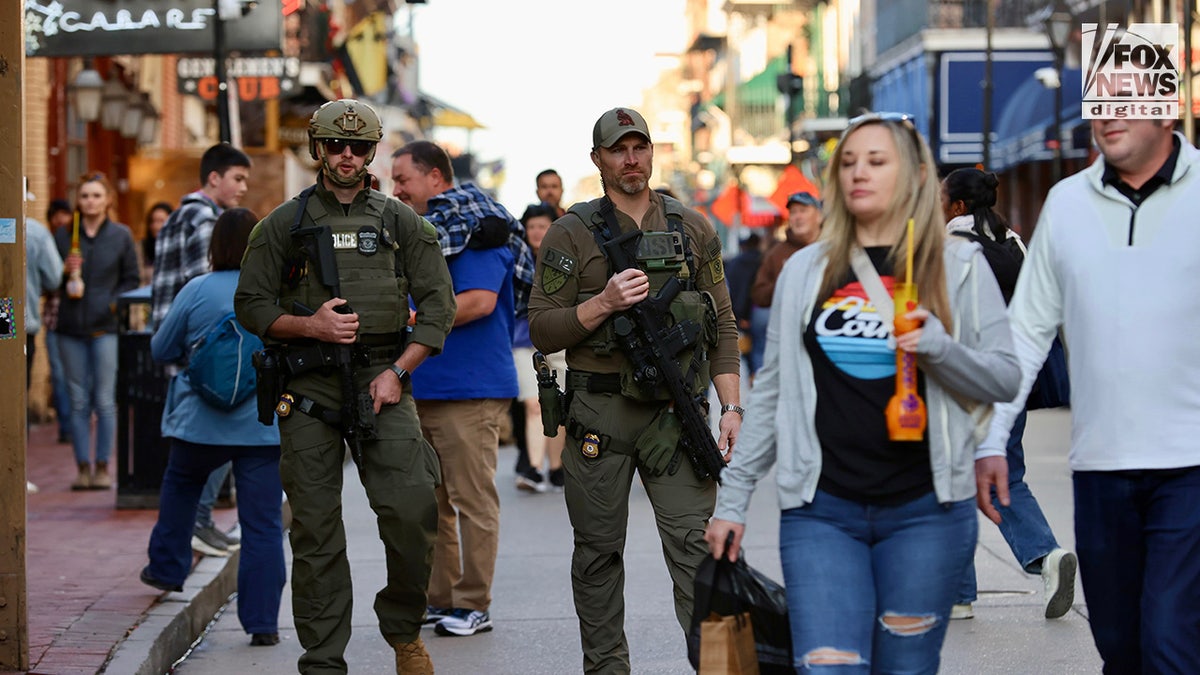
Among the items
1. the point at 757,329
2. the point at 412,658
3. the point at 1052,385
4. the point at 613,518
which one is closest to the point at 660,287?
the point at 613,518

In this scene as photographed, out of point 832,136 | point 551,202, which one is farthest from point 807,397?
point 832,136

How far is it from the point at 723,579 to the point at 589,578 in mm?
1588

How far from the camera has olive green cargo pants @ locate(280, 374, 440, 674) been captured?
6113 millimetres

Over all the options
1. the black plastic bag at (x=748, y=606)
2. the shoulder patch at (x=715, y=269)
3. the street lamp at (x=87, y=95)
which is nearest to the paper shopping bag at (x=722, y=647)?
the black plastic bag at (x=748, y=606)

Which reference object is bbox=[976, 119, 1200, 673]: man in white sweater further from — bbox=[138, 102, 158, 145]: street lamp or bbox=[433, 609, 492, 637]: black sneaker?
bbox=[138, 102, 158, 145]: street lamp

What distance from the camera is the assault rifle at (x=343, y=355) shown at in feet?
19.9

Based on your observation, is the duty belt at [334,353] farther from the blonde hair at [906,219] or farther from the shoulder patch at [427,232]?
the blonde hair at [906,219]

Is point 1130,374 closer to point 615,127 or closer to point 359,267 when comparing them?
point 615,127

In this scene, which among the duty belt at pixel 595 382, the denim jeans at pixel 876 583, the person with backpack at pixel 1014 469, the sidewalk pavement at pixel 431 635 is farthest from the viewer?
the person with backpack at pixel 1014 469

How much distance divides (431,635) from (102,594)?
1475 mm

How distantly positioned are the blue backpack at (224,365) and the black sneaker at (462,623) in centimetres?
125

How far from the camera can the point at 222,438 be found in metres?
7.58

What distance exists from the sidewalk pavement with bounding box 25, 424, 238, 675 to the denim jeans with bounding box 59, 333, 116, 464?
0.57 meters

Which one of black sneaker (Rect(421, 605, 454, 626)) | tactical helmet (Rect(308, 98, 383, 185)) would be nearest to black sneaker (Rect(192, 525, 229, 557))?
black sneaker (Rect(421, 605, 454, 626))
